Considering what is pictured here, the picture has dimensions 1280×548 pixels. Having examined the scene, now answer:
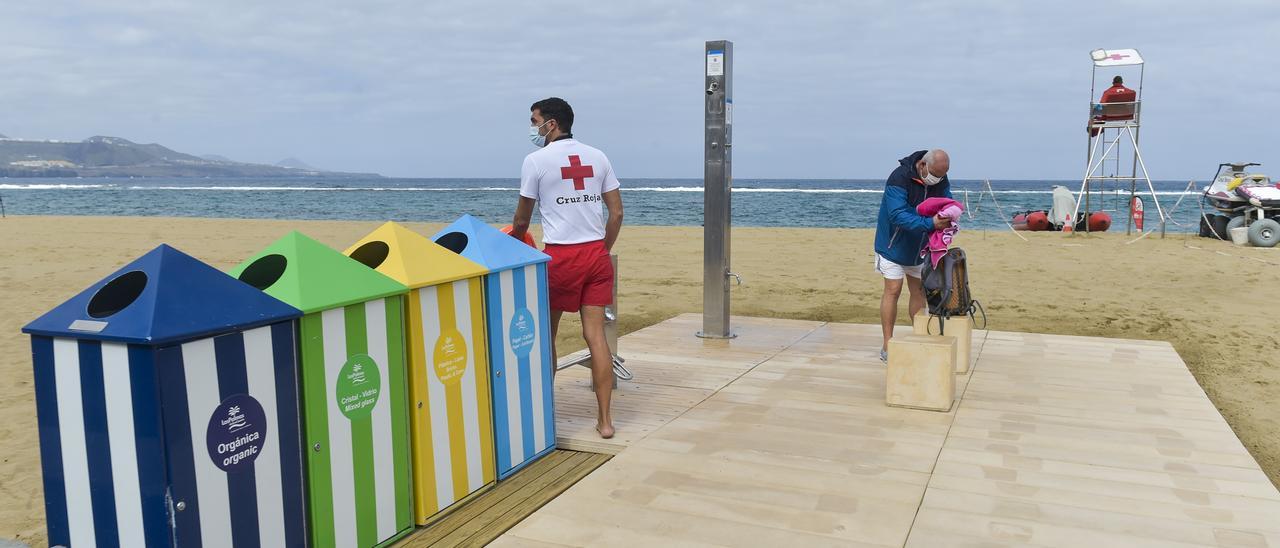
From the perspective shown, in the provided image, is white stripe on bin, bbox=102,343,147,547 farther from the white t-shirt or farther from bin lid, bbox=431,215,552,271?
the white t-shirt

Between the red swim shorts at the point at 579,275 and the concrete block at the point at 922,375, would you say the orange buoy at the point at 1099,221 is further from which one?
the red swim shorts at the point at 579,275

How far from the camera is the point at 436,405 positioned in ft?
10.9

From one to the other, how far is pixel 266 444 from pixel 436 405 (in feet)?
2.59

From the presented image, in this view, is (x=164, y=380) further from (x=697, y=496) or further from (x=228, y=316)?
(x=697, y=496)

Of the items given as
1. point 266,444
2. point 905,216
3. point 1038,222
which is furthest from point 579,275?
point 1038,222

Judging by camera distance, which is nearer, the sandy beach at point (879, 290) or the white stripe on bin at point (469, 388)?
the white stripe on bin at point (469, 388)

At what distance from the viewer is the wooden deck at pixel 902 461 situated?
318 centimetres

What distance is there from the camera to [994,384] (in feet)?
17.8

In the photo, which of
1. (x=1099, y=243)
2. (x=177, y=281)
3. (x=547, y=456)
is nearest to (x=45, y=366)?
(x=177, y=281)

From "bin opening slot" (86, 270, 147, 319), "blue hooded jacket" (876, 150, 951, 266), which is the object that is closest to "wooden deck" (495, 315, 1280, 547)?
"blue hooded jacket" (876, 150, 951, 266)

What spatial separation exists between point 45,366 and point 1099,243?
17951 millimetres

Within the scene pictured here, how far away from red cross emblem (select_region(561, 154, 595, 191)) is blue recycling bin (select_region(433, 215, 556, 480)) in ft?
1.19

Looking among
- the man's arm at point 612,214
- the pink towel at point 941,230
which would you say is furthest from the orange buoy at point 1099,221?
the man's arm at point 612,214

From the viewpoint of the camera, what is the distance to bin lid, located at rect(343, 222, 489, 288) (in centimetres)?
320
